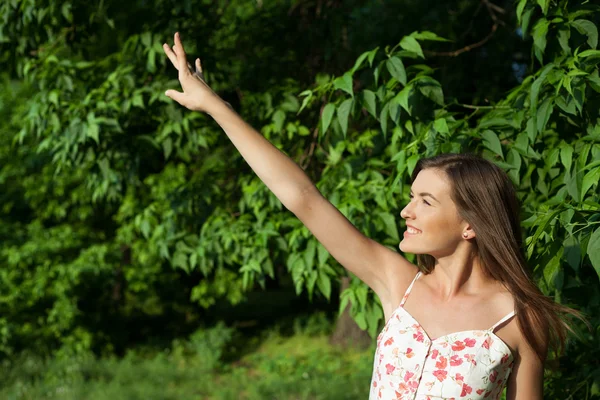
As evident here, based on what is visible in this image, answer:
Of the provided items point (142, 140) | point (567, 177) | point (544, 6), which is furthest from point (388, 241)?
point (142, 140)

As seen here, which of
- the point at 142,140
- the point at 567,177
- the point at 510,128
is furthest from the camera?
the point at 142,140

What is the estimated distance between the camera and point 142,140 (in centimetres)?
500

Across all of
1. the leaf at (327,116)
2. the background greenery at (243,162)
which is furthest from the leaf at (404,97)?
the leaf at (327,116)

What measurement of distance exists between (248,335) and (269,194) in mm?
7894

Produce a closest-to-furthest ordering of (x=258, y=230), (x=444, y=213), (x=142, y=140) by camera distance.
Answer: (x=444, y=213)
(x=258, y=230)
(x=142, y=140)

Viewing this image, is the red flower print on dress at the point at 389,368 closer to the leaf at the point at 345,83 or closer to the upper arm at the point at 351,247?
the upper arm at the point at 351,247

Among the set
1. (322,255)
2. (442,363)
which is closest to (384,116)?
(322,255)

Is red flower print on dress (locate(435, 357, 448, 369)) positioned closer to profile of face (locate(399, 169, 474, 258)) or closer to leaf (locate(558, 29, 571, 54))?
profile of face (locate(399, 169, 474, 258))

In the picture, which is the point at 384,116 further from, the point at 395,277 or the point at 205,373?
the point at 205,373

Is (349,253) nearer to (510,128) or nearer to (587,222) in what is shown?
(587,222)

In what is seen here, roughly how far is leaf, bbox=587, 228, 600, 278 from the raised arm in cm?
52

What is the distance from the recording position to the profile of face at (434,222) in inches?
83.6

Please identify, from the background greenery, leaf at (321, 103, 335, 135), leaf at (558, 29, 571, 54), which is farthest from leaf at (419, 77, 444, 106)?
leaf at (558, 29, 571, 54)

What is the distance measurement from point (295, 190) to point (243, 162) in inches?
134
